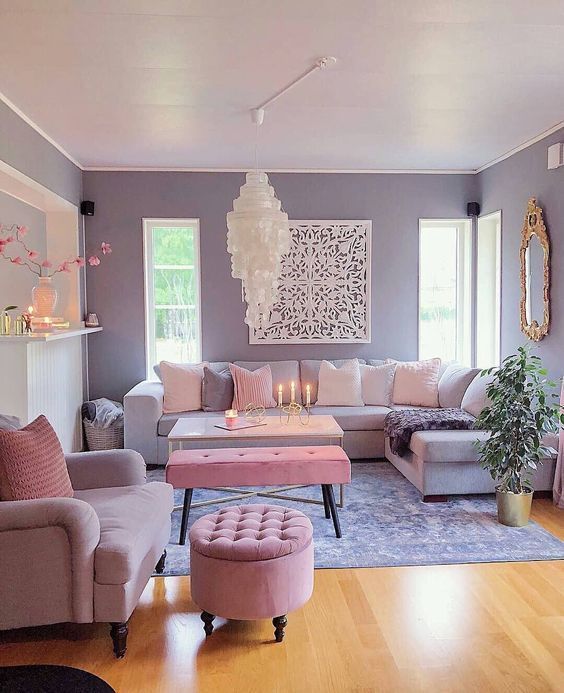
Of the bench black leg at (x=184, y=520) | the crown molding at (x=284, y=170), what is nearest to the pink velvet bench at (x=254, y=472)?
the bench black leg at (x=184, y=520)

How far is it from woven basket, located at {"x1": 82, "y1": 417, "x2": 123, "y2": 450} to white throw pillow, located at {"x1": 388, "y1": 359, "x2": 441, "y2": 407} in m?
2.50

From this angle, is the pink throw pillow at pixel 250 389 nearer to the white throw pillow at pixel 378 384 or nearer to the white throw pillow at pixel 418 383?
the white throw pillow at pixel 378 384

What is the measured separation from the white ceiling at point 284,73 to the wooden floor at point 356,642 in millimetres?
2647

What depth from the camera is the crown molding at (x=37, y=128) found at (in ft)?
→ 13.7

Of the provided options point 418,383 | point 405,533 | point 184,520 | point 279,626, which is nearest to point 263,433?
point 184,520

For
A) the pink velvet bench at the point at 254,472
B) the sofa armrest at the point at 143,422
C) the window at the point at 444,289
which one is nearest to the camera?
the pink velvet bench at the point at 254,472

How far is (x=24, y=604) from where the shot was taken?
2.59 metres

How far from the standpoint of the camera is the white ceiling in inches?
116

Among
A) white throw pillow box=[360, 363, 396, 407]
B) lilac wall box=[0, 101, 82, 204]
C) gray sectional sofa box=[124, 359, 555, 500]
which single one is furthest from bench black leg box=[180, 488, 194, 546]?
white throw pillow box=[360, 363, 396, 407]

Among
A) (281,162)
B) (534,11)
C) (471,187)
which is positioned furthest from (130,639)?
(471,187)

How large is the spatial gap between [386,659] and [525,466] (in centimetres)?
188

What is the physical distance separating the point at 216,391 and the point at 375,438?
1.44m

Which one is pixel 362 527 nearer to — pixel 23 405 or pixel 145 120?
pixel 23 405

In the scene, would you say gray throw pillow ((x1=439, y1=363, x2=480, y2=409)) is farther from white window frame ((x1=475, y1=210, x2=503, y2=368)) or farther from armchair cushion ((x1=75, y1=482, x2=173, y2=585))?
armchair cushion ((x1=75, y1=482, x2=173, y2=585))
